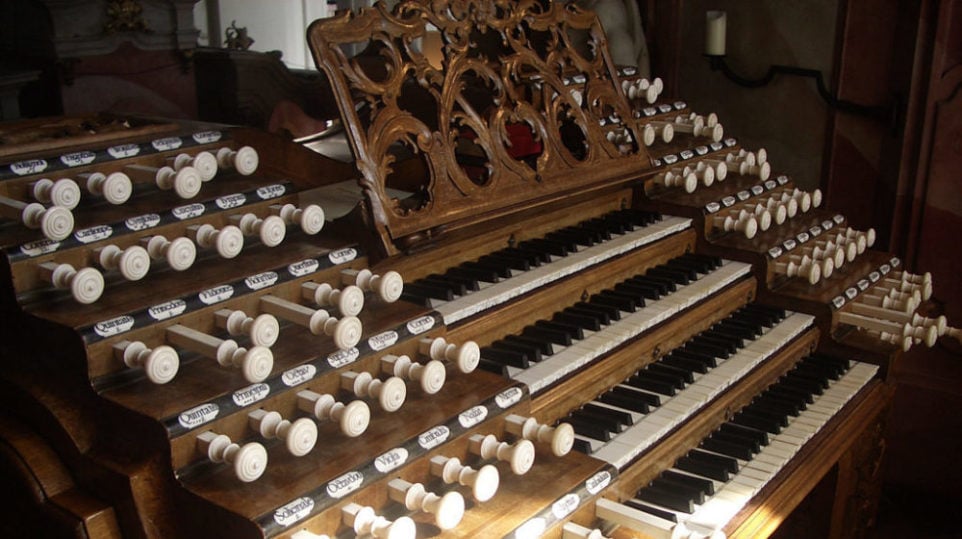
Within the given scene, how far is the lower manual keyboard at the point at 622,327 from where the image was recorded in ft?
8.18

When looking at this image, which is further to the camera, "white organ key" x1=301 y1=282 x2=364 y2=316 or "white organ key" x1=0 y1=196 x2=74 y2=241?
"white organ key" x1=301 y1=282 x2=364 y2=316

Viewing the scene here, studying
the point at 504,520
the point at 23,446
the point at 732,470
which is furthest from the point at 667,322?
the point at 23,446

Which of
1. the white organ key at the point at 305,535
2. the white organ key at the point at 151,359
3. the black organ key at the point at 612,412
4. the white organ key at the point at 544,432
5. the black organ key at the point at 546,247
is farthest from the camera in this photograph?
the black organ key at the point at 546,247

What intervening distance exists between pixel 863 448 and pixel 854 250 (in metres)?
0.81

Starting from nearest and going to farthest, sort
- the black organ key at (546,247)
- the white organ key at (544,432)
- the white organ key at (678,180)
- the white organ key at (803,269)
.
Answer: the white organ key at (544,432) → the black organ key at (546,247) → the white organ key at (803,269) → the white organ key at (678,180)

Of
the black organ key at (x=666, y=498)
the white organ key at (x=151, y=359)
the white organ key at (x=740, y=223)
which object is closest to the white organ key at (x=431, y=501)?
the white organ key at (x=151, y=359)

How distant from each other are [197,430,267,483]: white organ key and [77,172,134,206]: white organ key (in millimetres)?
701

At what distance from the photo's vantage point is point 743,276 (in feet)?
11.2

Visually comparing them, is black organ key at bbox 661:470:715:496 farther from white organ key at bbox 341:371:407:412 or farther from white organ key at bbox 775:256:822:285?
white organ key at bbox 775:256:822:285

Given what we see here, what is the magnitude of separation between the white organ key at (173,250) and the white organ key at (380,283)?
0.41m

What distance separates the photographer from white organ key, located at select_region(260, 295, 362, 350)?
207 cm

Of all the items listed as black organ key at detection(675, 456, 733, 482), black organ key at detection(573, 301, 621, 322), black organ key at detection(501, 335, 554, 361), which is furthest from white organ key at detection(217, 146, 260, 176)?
black organ key at detection(675, 456, 733, 482)

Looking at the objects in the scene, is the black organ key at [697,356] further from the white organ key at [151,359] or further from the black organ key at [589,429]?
the white organ key at [151,359]

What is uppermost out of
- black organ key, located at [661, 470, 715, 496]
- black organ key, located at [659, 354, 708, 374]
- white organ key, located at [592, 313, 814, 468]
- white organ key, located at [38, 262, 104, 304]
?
white organ key, located at [38, 262, 104, 304]
